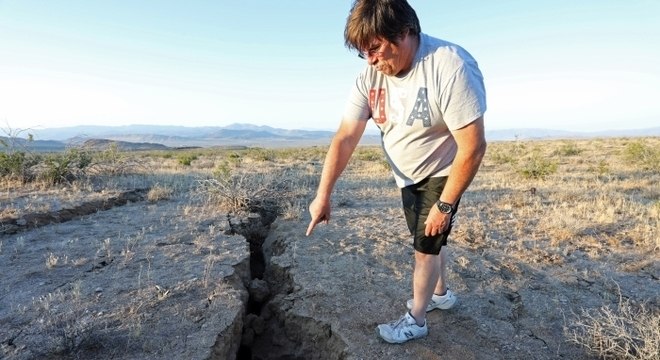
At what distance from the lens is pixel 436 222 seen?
201 cm

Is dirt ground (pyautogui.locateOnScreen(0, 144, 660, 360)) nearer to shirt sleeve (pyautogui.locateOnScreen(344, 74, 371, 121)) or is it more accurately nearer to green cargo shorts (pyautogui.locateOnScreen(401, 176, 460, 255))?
green cargo shorts (pyautogui.locateOnScreen(401, 176, 460, 255))

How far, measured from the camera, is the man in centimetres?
176

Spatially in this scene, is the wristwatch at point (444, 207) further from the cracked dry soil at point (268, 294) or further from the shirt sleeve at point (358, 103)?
the cracked dry soil at point (268, 294)

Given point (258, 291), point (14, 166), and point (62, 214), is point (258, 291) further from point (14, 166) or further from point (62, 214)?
point (14, 166)

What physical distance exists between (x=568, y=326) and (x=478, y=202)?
11.7ft

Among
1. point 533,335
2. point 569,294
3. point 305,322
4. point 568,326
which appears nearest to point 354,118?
point 305,322

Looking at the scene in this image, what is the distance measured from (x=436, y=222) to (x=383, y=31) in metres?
0.88

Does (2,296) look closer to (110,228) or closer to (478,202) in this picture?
(110,228)

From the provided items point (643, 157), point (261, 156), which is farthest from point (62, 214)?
point (643, 157)

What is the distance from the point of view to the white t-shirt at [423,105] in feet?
5.75


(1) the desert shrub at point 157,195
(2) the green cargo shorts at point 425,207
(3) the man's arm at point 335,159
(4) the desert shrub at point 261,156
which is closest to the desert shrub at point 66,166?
(1) the desert shrub at point 157,195

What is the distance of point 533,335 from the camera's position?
8.58 ft

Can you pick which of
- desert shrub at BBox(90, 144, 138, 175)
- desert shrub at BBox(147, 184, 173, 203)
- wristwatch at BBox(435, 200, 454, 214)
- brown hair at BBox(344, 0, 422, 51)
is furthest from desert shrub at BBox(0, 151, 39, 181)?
wristwatch at BBox(435, 200, 454, 214)

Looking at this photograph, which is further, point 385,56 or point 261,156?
point 261,156
